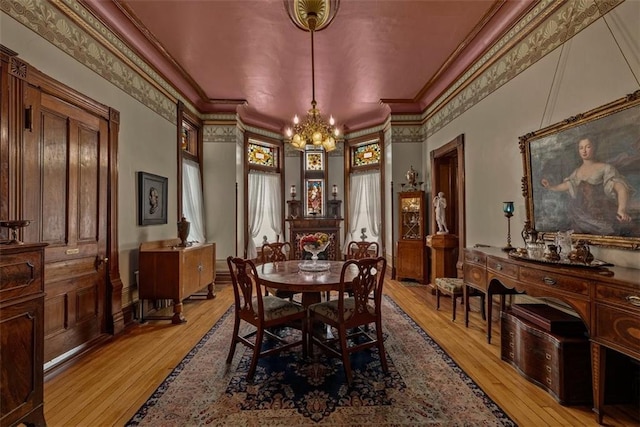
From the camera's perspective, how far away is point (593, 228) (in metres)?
2.24

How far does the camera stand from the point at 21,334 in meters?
1.62

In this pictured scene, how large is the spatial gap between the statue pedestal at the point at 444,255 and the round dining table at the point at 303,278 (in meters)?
2.07

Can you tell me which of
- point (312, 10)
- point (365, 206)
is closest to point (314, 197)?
point (365, 206)

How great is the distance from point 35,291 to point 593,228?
378cm

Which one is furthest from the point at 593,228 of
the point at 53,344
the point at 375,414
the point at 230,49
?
the point at 53,344

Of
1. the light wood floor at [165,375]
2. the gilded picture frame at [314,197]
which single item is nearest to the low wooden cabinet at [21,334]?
the light wood floor at [165,375]

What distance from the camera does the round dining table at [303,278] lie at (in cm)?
236

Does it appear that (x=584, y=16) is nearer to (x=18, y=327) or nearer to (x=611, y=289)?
(x=611, y=289)

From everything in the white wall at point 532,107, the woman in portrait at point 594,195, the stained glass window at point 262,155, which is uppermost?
the stained glass window at point 262,155

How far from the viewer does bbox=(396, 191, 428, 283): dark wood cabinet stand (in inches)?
211

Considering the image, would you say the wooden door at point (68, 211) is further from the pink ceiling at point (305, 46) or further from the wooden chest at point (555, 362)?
the wooden chest at point (555, 362)

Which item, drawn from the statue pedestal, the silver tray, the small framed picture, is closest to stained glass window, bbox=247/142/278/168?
the small framed picture

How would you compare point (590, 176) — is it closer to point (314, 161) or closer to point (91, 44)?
point (91, 44)

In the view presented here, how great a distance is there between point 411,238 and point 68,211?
16.2 feet
